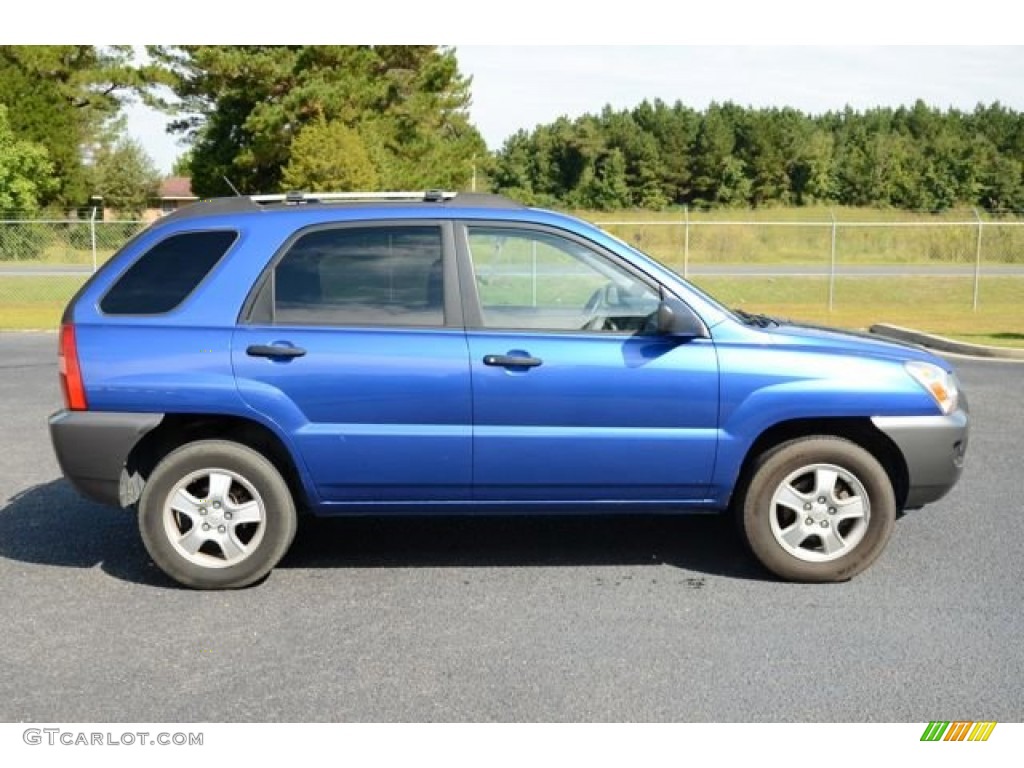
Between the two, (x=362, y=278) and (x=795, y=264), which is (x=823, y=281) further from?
(x=362, y=278)

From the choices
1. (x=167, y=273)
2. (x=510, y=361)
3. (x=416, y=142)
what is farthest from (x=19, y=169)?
(x=510, y=361)

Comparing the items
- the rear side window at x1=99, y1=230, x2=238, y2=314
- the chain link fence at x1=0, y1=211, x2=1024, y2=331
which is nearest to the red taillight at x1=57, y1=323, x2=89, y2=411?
the rear side window at x1=99, y1=230, x2=238, y2=314

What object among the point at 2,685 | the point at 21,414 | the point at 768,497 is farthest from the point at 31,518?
the point at 768,497

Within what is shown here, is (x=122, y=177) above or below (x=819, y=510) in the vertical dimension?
above

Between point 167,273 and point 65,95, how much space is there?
55.1 metres

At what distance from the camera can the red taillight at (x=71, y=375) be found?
4883mm

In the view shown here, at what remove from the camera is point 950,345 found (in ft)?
46.3

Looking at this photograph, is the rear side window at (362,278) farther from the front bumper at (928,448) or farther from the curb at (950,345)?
the curb at (950,345)

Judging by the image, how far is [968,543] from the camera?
5691 millimetres

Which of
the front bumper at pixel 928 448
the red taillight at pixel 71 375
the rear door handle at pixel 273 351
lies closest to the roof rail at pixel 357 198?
the rear door handle at pixel 273 351

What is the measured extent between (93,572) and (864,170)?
216ft

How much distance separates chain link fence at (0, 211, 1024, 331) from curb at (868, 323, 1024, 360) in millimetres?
2192

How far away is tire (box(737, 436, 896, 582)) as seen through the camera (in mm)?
5023
